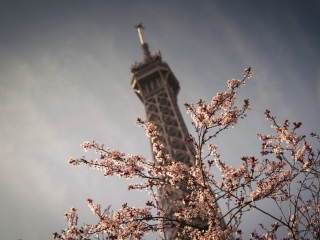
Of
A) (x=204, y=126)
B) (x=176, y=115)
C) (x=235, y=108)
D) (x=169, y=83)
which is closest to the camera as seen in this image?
(x=204, y=126)

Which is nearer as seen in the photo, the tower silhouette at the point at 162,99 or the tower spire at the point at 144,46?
the tower silhouette at the point at 162,99

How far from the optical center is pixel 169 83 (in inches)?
1129

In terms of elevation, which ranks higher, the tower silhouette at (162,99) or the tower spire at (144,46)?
the tower spire at (144,46)

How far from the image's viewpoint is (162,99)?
1013 inches

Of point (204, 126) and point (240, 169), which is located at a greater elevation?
point (204, 126)

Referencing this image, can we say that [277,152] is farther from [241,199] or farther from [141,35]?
[141,35]

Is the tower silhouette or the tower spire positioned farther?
the tower spire

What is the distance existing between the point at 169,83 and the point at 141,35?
10.2 metres

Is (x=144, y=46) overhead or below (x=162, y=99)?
overhead

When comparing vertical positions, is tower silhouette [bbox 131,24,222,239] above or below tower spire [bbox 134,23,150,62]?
below

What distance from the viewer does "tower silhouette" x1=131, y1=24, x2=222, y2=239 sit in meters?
21.2

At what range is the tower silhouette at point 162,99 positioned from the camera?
69.4 feet

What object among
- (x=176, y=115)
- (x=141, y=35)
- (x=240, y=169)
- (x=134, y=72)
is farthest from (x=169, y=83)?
(x=240, y=169)

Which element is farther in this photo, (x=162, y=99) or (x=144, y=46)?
(x=144, y=46)
